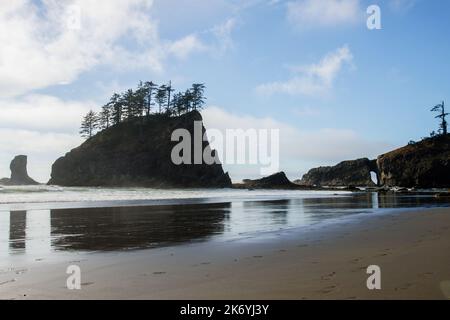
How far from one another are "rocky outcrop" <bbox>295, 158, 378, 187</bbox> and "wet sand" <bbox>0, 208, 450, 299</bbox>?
93.7 m

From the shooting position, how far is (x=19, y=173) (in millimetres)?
106500

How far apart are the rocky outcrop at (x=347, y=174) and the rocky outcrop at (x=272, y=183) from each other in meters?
24.1

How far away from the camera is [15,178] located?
106000 mm

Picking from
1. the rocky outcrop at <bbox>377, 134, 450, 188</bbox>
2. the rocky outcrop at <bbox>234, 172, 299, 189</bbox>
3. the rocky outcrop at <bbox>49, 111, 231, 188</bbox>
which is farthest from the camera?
the rocky outcrop at <bbox>234, 172, 299, 189</bbox>

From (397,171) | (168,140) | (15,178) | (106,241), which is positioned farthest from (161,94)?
(106,241)

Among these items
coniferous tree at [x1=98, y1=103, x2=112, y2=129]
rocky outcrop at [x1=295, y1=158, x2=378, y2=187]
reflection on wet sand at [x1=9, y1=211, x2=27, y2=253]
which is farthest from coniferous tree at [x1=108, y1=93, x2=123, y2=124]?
reflection on wet sand at [x1=9, y1=211, x2=27, y2=253]

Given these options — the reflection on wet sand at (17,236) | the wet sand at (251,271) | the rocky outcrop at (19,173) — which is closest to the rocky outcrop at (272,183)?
the rocky outcrop at (19,173)

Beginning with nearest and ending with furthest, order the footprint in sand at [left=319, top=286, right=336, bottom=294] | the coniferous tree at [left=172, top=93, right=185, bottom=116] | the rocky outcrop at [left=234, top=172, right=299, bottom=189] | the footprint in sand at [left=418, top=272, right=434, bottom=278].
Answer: the footprint in sand at [left=319, top=286, right=336, bottom=294]
the footprint in sand at [left=418, top=272, right=434, bottom=278]
the rocky outcrop at [left=234, top=172, right=299, bottom=189]
the coniferous tree at [left=172, top=93, right=185, bottom=116]

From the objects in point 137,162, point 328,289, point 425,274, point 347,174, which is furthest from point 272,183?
point 328,289

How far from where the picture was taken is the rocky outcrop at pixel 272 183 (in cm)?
8338

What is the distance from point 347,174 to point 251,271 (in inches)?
4161

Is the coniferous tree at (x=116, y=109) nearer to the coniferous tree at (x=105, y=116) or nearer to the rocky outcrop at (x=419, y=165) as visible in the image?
the coniferous tree at (x=105, y=116)

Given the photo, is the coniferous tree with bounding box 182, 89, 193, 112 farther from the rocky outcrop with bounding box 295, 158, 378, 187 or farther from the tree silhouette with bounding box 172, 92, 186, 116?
the rocky outcrop with bounding box 295, 158, 378, 187

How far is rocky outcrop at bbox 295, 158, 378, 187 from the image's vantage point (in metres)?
101
